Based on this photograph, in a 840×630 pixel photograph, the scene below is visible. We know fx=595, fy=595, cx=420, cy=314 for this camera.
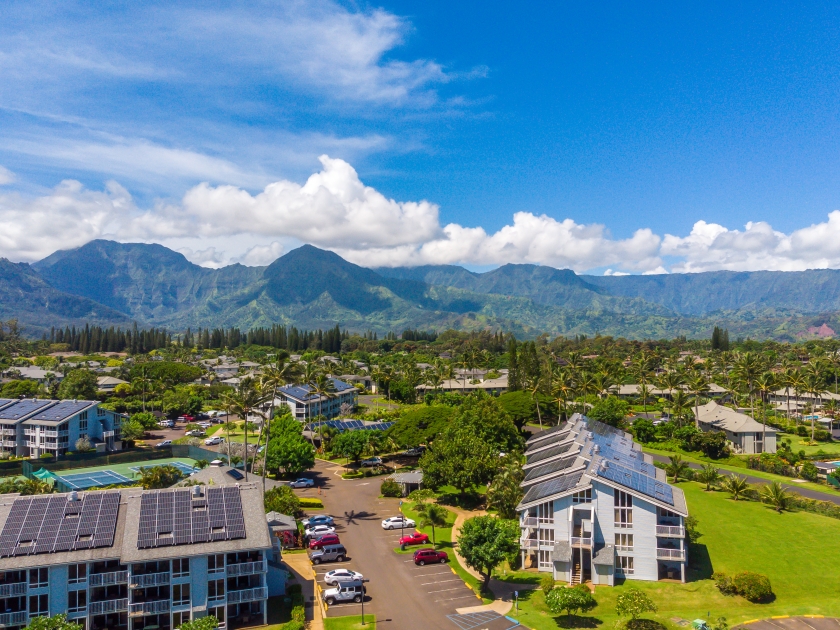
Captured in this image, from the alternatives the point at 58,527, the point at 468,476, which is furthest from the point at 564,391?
the point at 58,527

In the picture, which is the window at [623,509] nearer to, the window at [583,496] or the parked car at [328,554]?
the window at [583,496]

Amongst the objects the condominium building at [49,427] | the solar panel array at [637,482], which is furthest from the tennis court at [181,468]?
the solar panel array at [637,482]

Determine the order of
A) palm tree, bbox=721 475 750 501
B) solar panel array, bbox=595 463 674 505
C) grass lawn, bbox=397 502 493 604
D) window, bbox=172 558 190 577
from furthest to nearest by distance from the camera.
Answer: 1. palm tree, bbox=721 475 750 501
2. solar panel array, bbox=595 463 674 505
3. grass lawn, bbox=397 502 493 604
4. window, bbox=172 558 190 577

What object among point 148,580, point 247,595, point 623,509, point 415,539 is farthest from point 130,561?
point 623,509

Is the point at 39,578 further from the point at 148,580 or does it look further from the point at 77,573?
the point at 148,580

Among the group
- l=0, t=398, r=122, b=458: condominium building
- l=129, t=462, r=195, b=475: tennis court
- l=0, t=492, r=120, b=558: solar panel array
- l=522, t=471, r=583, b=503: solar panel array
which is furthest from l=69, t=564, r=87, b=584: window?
l=0, t=398, r=122, b=458: condominium building

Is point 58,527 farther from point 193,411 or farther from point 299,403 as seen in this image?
point 193,411

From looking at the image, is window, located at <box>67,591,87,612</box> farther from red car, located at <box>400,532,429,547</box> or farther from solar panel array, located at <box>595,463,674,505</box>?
solar panel array, located at <box>595,463,674,505</box>
